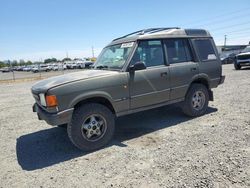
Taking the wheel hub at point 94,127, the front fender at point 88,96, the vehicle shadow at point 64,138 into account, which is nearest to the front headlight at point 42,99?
the front fender at point 88,96

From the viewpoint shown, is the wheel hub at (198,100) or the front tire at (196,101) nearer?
the front tire at (196,101)

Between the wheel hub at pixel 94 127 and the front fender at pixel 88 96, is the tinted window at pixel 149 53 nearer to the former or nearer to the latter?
the front fender at pixel 88 96

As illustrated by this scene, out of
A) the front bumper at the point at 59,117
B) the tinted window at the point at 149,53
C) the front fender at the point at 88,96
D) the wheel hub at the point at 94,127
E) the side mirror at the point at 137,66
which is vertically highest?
the tinted window at the point at 149,53

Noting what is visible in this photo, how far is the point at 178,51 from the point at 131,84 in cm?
168

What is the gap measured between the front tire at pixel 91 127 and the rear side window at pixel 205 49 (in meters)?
2.95

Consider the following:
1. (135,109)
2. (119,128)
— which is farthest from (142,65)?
(119,128)

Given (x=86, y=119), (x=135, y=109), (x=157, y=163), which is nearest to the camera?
(x=157, y=163)

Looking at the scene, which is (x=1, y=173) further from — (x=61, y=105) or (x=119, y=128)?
(x=119, y=128)

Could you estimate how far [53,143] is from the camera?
463 centimetres

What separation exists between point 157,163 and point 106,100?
1.55m

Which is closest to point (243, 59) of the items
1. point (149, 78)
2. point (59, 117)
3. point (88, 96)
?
point (149, 78)

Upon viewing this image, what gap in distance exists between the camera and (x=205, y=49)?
18.9ft

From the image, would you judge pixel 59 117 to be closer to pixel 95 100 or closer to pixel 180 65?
pixel 95 100

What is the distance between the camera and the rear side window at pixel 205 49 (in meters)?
5.60
